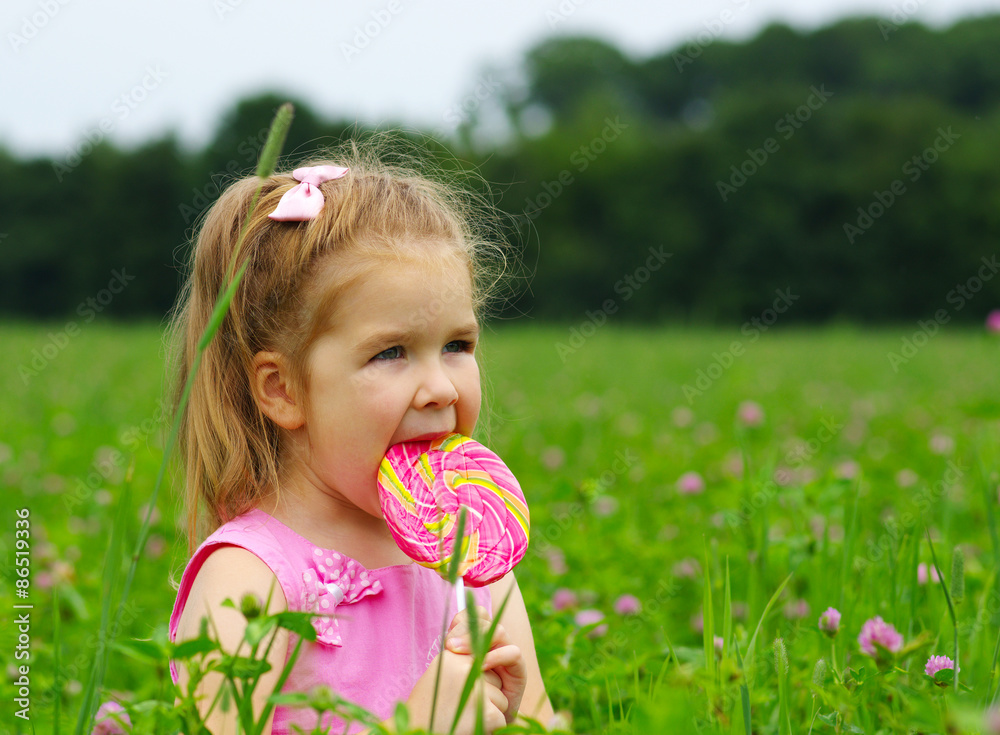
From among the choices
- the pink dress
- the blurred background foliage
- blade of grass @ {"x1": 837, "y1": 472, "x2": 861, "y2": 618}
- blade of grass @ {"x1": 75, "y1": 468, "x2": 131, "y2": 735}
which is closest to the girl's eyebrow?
the pink dress

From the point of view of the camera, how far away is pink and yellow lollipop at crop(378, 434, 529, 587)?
117cm

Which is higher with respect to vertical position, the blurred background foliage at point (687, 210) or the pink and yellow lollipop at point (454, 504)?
the pink and yellow lollipop at point (454, 504)

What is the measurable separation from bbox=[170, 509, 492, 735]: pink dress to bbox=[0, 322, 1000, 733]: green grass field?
0.63ft

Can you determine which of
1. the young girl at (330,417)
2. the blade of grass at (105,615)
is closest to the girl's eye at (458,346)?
the young girl at (330,417)

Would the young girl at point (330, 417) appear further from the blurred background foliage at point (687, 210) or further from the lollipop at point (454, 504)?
the blurred background foliage at point (687, 210)

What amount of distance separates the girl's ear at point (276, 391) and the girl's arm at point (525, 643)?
388 millimetres

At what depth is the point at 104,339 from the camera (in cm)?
984

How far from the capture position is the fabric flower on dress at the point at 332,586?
1.21 metres

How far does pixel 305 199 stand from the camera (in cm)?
133

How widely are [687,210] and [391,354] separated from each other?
22.1 m

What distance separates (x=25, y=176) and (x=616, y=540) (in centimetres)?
2157

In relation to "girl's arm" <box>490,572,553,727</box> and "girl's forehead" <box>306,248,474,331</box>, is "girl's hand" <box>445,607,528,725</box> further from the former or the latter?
"girl's forehead" <box>306,248,474,331</box>

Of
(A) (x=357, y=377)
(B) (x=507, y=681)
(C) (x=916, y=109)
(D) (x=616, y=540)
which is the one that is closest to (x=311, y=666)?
(B) (x=507, y=681)

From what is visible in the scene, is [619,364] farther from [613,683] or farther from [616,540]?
[613,683]
